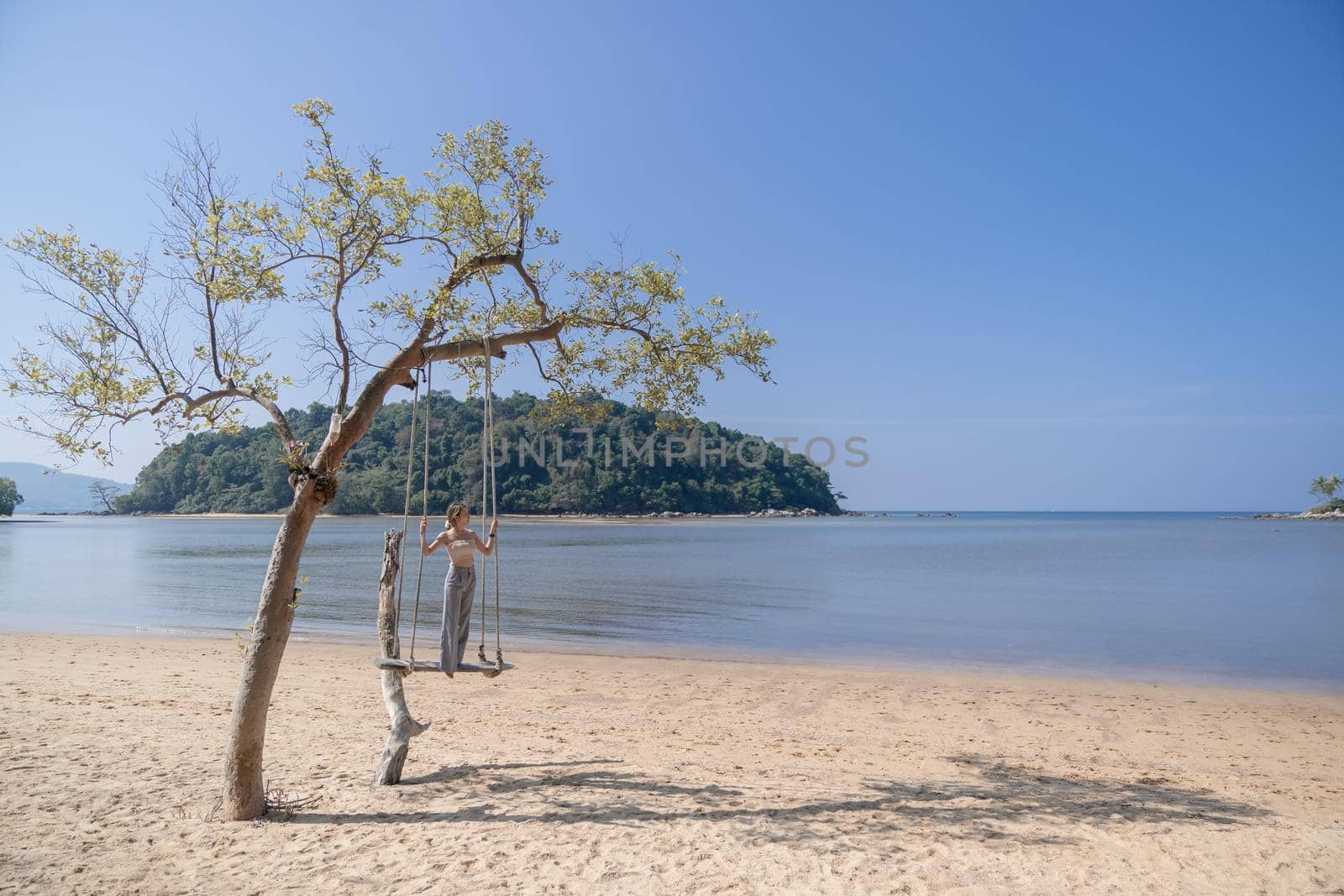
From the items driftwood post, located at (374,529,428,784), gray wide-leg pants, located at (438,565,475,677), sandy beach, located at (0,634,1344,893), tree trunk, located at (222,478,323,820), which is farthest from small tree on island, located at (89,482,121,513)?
tree trunk, located at (222,478,323,820)

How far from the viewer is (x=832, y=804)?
6781 millimetres

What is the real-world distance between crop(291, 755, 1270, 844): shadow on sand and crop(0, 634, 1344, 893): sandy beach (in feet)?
0.10

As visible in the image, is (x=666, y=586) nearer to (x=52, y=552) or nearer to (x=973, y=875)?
(x=973, y=875)

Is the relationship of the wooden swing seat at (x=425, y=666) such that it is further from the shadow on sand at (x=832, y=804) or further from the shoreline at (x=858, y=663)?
the shoreline at (x=858, y=663)

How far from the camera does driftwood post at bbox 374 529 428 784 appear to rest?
22.9 ft

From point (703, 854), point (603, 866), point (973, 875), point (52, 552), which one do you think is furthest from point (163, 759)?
point (52, 552)

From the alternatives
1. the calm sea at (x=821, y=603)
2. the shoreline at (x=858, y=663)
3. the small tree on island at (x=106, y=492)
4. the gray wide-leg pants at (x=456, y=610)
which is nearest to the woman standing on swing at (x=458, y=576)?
the gray wide-leg pants at (x=456, y=610)

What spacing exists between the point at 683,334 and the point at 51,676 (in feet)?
34.5

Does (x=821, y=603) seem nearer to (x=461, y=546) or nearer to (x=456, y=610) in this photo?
(x=456, y=610)

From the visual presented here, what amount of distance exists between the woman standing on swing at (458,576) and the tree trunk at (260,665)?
144cm

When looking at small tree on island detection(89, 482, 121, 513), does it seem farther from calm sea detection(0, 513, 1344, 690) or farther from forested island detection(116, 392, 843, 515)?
calm sea detection(0, 513, 1344, 690)

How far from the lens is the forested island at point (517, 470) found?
3086 inches

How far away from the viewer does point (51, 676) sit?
11633 mm

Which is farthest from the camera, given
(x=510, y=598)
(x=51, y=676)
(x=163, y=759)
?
(x=510, y=598)
